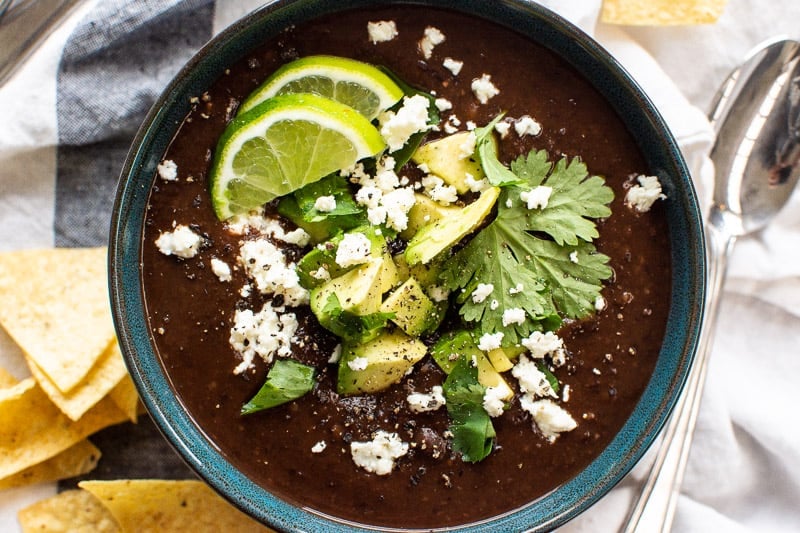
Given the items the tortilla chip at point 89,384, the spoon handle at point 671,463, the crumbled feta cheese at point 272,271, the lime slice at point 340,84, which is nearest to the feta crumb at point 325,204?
the crumbled feta cheese at point 272,271

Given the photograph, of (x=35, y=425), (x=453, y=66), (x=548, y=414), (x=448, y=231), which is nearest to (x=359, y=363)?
(x=448, y=231)

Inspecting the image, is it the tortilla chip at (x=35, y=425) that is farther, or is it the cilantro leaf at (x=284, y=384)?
the tortilla chip at (x=35, y=425)

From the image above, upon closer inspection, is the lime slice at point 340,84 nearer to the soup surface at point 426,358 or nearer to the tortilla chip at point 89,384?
the soup surface at point 426,358

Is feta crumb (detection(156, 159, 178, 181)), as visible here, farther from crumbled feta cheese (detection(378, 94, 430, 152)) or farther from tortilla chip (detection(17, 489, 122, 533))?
tortilla chip (detection(17, 489, 122, 533))

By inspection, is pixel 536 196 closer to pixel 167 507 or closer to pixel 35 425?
pixel 167 507

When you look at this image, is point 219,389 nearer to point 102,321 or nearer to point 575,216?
point 102,321
